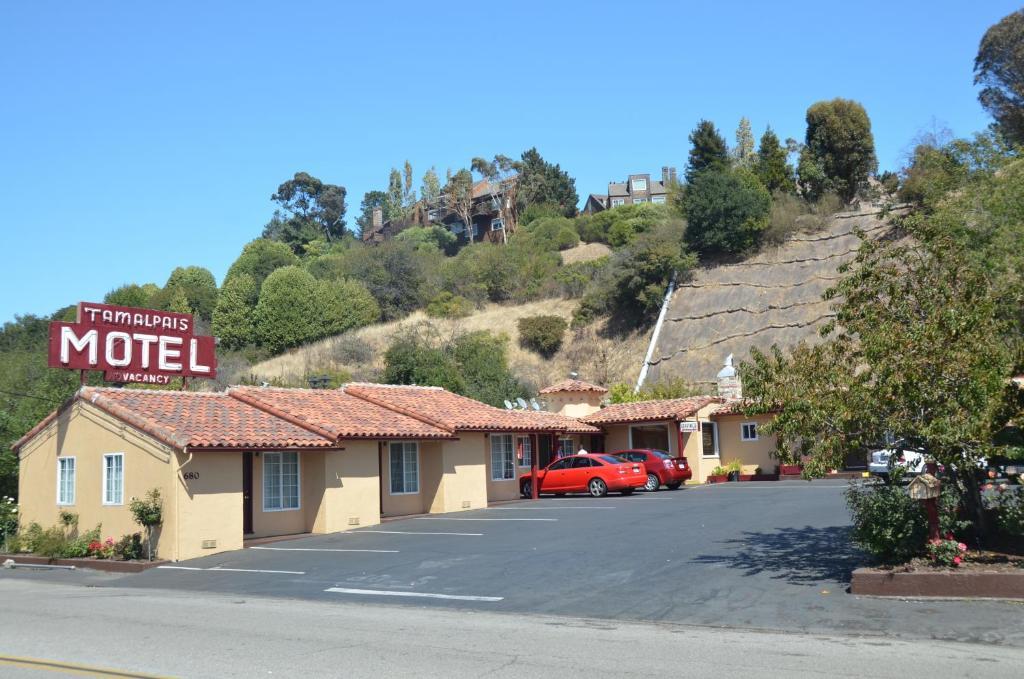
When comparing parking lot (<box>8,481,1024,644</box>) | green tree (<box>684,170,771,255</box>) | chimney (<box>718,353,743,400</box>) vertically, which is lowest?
parking lot (<box>8,481,1024,644</box>)

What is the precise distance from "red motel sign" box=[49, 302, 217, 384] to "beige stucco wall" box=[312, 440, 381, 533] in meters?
5.01

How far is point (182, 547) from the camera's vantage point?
64.8 ft

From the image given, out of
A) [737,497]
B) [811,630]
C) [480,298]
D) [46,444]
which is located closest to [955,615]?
[811,630]

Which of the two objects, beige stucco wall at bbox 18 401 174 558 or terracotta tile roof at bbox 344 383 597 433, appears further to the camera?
terracotta tile roof at bbox 344 383 597 433

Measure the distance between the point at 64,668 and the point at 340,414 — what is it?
1683cm

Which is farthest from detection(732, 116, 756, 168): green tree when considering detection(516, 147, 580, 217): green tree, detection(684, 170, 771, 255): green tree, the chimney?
the chimney

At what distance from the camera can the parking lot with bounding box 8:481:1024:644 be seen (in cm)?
1145

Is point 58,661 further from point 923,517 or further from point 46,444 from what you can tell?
point 46,444

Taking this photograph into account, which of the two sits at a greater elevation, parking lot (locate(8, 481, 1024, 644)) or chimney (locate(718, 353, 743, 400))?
chimney (locate(718, 353, 743, 400))

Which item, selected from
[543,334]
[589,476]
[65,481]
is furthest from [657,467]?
[543,334]

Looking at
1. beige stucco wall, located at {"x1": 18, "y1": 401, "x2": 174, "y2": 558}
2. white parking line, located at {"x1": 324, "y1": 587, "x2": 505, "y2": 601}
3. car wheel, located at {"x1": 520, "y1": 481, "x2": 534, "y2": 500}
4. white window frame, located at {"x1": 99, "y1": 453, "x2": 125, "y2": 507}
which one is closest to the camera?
white parking line, located at {"x1": 324, "y1": 587, "x2": 505, "y2": 601}

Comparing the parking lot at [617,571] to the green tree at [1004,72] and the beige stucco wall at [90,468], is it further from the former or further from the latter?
the green tree at [1004,72]

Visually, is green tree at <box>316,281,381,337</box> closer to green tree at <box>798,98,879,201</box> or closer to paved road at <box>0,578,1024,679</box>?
green tree at <box>798,98,879,201</box>

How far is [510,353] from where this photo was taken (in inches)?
2454
